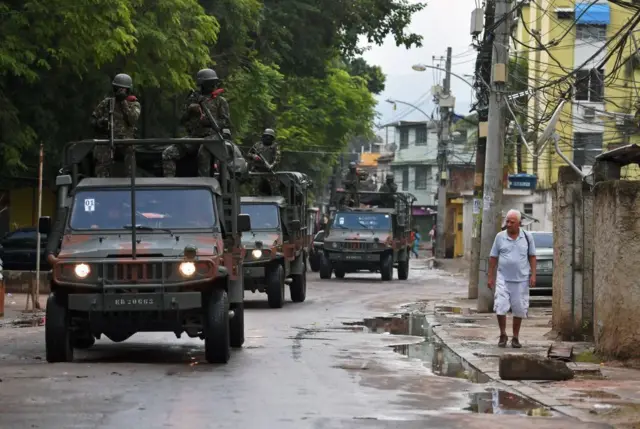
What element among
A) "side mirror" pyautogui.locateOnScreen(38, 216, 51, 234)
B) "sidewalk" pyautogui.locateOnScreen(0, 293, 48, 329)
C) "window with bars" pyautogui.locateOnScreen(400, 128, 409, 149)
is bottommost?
"sidewalk" pyautogui.locateOnScreen(0, 293, 48, 329)

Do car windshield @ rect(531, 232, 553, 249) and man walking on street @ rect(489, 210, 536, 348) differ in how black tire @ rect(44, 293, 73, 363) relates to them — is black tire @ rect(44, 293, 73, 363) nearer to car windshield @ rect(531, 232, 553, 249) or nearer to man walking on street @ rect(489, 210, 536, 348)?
man walking on street @ rect(489, 210, 536, 348)

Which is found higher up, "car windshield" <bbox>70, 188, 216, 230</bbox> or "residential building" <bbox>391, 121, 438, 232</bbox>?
"residential building" <bbox>391, 121, 438, 232</bbox>

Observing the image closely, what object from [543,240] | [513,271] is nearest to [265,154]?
[543,240]

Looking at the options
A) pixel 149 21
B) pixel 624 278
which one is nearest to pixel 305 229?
pixel 149 21

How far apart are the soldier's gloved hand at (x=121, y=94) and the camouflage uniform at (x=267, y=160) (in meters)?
11.6

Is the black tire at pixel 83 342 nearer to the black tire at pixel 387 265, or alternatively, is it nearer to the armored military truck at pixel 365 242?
the armored military truck at pixel 365 242

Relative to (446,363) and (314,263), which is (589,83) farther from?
(314,263)

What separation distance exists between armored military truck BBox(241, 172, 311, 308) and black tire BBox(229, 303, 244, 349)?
7.90 metres

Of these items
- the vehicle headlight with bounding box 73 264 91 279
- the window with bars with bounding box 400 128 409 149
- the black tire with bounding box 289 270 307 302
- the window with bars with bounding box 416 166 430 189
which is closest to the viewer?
the vehicle headlight with bounding box 73 264 91 279

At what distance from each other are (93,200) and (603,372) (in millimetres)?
6267

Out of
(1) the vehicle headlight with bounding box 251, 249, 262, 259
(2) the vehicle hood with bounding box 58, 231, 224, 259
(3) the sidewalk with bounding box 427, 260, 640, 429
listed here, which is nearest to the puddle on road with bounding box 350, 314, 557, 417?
(3) the sidewalk with bounding box 427, 260, 640, 429

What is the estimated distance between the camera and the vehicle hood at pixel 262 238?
24288 mm

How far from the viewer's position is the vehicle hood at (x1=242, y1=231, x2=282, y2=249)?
→ 2429 cm

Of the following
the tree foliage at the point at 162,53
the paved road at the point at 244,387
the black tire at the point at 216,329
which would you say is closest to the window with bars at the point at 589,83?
the paved road at the point at 244,387
